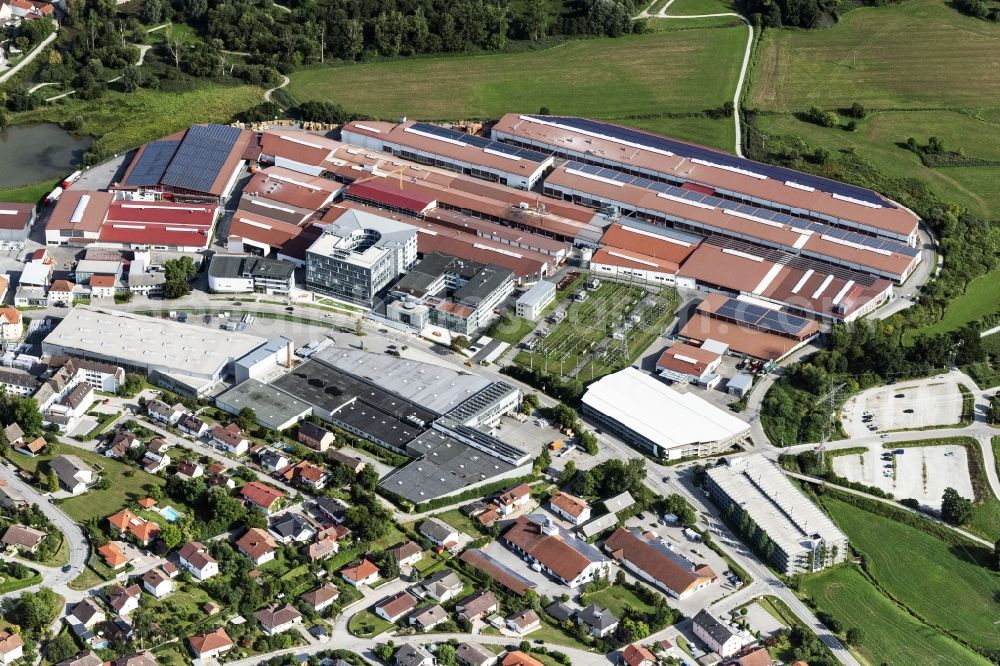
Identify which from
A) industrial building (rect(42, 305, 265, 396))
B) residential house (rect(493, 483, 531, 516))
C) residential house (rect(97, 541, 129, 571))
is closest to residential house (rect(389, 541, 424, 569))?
residential house (rect(493, 483, 531, 516))

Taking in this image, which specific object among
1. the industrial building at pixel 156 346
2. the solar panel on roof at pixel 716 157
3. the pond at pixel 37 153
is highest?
the solar panel on roof at pixel 716 157

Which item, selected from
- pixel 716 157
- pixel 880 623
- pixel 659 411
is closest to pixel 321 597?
pixel 659 411

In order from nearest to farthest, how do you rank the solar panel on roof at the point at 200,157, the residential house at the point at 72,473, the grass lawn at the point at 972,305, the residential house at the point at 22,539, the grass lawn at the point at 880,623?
the grass lawn at the point at 880,623, the residential house at the point at 22,539, the residential house at the point at 72,473, the grass lawn at the point at 972,305, the solar panel on roof at the point at 200,157

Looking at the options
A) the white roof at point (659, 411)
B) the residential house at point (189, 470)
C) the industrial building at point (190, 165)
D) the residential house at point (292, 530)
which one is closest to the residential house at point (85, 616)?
the residential house at point (292, 530)

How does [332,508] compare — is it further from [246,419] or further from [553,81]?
[553,81]

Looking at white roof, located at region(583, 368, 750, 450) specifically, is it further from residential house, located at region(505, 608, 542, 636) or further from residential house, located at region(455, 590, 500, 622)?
residential house, located at region(455, 590, 500, 622)

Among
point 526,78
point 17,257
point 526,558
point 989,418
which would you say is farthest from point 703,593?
point 526,78

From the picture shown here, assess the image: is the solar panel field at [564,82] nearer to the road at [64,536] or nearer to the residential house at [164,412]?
the residential house at [164,412]
